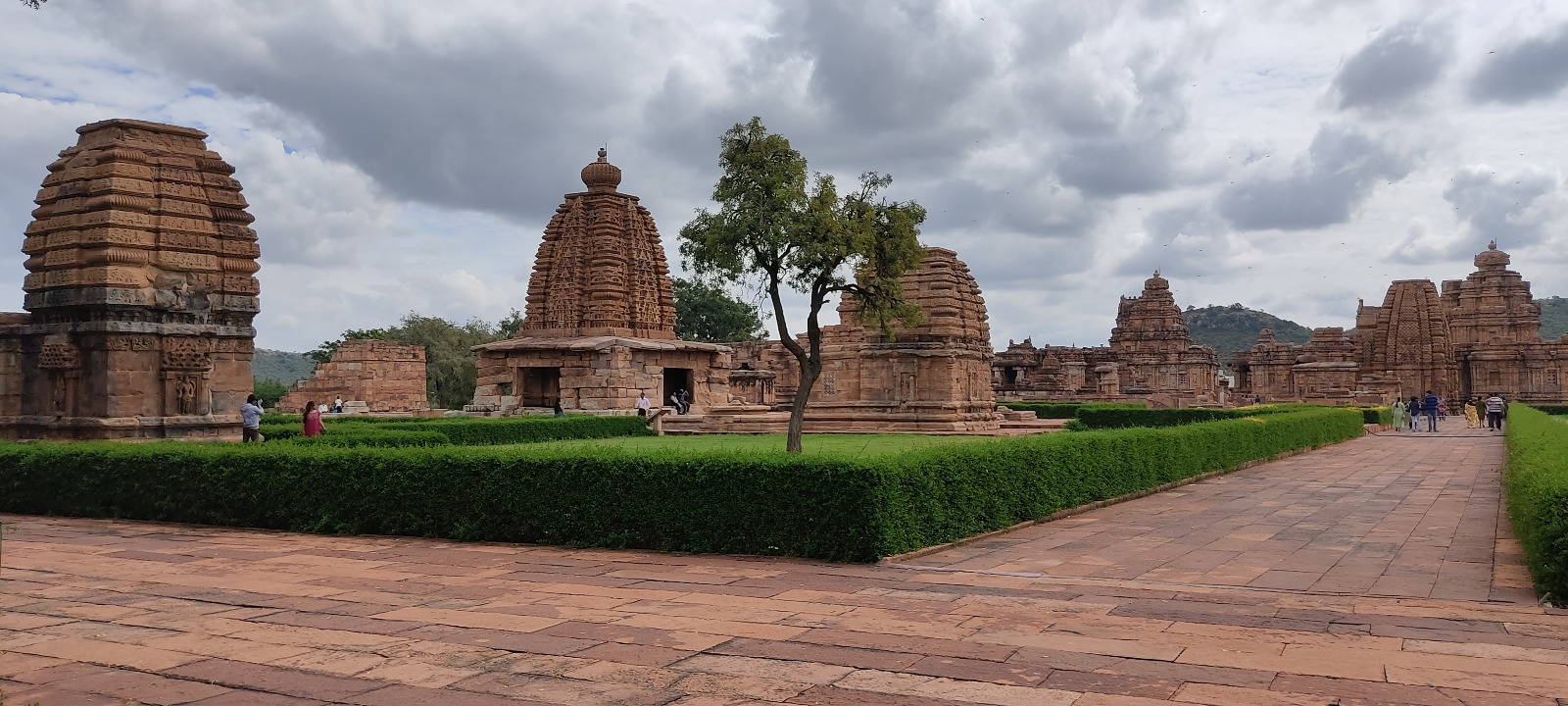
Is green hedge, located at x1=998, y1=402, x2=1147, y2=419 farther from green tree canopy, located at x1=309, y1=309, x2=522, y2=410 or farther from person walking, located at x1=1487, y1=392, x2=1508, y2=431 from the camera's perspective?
green tree canopy, located at x1=309, y1=309, x2=522, y2=410

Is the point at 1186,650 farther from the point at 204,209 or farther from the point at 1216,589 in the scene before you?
the point at 204,209

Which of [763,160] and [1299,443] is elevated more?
[763,160]

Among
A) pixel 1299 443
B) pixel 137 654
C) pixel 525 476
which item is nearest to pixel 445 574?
pixel 525 476

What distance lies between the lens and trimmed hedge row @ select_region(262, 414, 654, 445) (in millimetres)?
17250

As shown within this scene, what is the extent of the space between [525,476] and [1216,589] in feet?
18.5

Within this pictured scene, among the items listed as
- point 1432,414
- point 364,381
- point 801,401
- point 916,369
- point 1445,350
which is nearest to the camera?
point 801,401

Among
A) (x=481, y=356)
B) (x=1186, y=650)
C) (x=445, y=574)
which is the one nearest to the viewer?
(x=1186, y=650)

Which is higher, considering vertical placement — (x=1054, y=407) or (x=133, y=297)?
(x=133, y=297)

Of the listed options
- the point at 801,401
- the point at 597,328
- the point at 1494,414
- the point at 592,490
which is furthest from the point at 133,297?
the point at 1494,414

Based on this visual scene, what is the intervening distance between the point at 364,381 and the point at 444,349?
2100cm

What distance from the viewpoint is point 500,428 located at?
2091cm

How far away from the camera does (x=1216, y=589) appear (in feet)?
23.4

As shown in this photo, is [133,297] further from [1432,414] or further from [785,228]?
[1432,414]

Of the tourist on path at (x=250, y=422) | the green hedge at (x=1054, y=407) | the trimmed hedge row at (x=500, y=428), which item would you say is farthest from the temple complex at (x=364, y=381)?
the green hedge at (x=1054, y=407)
